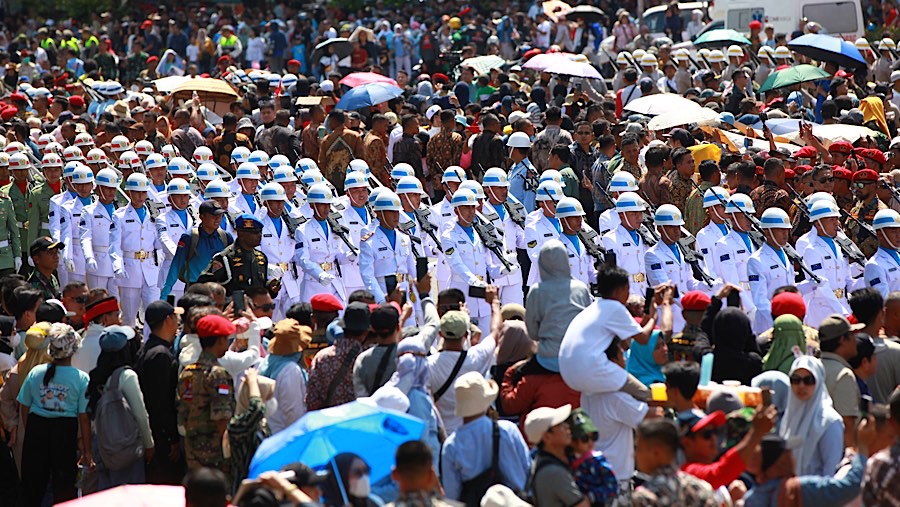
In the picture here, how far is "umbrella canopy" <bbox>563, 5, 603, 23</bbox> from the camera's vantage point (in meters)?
31.2

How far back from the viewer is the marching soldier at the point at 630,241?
13359 millimetres

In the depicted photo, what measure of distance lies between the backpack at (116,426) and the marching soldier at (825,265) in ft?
20.6

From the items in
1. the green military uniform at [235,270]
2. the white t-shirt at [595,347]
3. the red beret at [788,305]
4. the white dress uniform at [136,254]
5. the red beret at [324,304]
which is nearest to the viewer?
the white t-shirt at [595,347]

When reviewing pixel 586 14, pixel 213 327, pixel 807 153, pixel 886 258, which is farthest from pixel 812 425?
pixel 586 14

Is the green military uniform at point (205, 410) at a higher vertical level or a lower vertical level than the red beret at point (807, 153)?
higher

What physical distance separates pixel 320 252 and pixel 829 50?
10676 mm

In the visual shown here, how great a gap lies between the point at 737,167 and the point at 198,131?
7.97m

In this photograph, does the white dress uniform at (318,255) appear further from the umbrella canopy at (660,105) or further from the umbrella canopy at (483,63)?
the umbrella canopy at (483,63)

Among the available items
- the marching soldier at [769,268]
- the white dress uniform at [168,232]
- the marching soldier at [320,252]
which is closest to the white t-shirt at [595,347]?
the marching soldier at [769,268]

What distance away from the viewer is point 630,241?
13.4 metres

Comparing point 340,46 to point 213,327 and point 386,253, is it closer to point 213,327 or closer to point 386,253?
point 386,253

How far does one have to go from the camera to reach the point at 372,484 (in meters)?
7.12

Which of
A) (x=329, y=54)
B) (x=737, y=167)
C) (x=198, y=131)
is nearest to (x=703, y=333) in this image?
(x=737, y=167)

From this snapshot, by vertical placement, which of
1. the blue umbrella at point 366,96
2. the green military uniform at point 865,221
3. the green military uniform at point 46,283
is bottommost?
the blue umbrella at point 366,96
